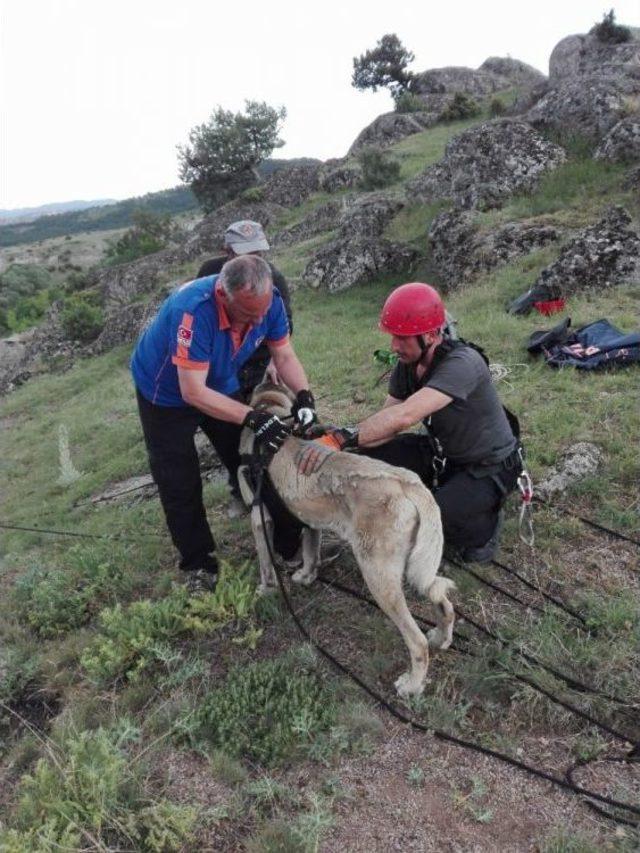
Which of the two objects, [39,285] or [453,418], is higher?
[453,418]

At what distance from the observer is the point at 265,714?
3.23 m

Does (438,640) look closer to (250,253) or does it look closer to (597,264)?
(250,253)

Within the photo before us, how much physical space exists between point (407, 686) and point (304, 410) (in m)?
1.84

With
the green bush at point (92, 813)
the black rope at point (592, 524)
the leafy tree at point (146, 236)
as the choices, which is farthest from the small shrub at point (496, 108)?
the green bush at point (92, 813)

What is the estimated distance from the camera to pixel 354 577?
4.40 meters

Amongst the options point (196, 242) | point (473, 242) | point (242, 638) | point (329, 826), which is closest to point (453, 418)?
point (242, 638)

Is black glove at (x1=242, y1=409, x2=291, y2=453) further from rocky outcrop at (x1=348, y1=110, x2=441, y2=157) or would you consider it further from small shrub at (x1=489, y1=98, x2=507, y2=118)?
rocky outcrop at (x1=348, y1=110, x2=441, y2=157)

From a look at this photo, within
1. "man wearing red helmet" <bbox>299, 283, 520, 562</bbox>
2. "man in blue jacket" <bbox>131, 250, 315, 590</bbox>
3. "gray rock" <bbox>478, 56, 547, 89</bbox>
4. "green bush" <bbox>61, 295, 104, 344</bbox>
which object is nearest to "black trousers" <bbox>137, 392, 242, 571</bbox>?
"man in blue jacket" <bbox>131, 250, 315, 590</bbox>

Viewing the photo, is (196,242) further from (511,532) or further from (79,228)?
(79,228)

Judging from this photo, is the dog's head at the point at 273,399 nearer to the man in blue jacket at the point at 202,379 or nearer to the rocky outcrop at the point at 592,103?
the man in blue jacket at the point at 202,379

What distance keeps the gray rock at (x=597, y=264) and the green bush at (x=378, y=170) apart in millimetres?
13907

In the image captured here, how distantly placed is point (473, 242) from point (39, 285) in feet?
196

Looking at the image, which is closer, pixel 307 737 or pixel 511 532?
pixel 307 737

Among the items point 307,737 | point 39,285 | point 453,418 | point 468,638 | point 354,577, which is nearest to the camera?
point 307,737
